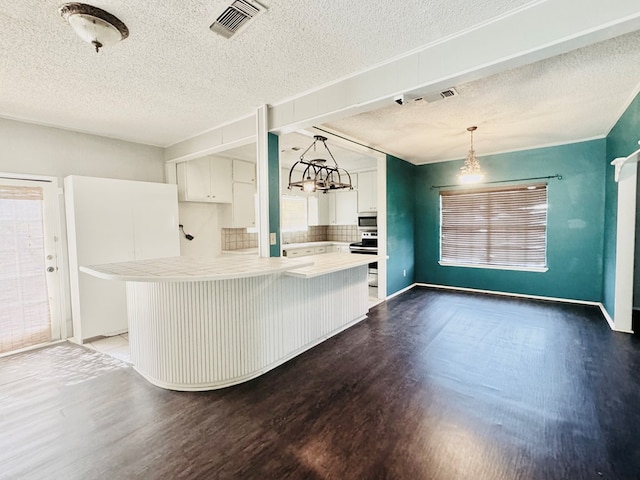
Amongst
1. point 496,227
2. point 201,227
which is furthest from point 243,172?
point 496,227

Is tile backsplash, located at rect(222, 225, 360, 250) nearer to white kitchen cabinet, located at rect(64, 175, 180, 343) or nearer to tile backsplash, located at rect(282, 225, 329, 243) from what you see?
tile backsplash, located at rect(282, 225, 329, 243)

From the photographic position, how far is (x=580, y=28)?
5.41 feet

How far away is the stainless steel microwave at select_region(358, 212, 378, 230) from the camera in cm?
622

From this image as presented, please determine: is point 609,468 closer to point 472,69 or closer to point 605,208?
point 472,69

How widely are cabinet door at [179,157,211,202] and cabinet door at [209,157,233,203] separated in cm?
8

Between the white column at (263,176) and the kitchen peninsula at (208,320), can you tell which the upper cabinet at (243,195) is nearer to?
the white column at (263,176)

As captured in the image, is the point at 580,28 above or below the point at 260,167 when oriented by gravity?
above

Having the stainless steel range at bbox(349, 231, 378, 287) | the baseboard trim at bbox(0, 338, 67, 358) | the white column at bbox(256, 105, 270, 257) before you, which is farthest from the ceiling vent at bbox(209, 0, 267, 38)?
the stainless steel range at bbox(349, 231, 378, 287)

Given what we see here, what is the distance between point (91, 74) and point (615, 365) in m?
Answer: 5.36

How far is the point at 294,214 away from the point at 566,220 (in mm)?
5067

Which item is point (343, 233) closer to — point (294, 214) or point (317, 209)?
point (317, 209)

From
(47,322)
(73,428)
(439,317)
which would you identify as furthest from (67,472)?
(439,317)

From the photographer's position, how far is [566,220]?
189 inches

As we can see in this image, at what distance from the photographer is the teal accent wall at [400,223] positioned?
530 centimetres
